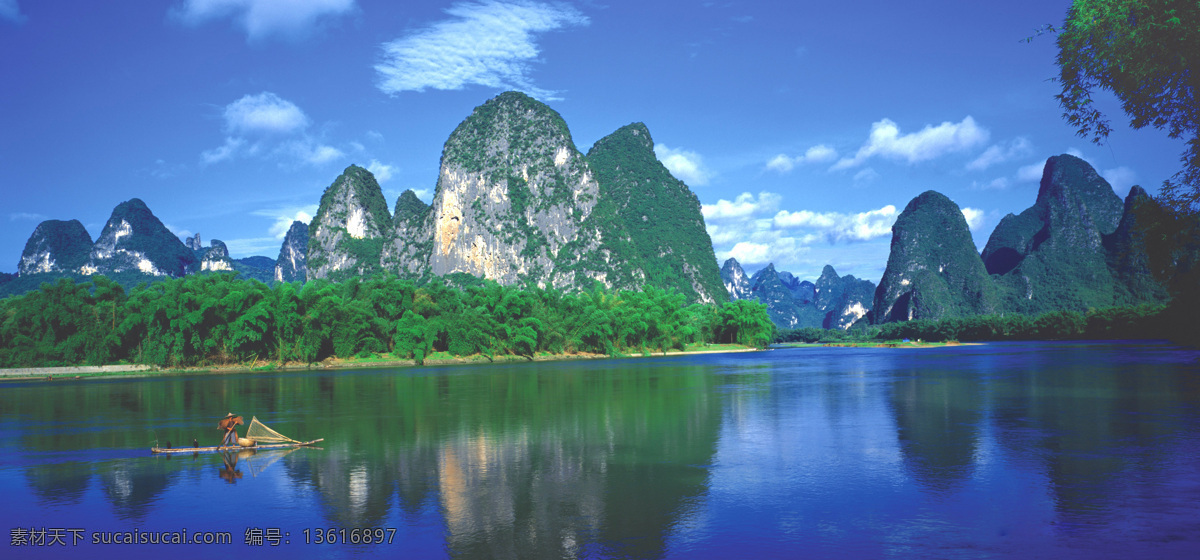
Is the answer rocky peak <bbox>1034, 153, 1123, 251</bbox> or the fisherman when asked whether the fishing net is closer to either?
the fisherman

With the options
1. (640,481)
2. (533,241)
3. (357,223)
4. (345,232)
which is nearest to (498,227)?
(533,241)

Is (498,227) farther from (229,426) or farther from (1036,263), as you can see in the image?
(229,426)

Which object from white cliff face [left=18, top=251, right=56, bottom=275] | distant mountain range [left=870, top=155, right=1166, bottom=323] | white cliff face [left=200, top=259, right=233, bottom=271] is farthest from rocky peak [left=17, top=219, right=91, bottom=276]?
distant mountain range [left=870, top=155, right=1166, bottom=323]

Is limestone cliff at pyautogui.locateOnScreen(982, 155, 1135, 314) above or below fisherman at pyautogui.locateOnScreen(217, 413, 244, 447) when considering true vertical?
above

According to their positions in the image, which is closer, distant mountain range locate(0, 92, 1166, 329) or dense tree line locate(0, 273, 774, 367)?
dense tree line locate(0, 273, 774, 367)

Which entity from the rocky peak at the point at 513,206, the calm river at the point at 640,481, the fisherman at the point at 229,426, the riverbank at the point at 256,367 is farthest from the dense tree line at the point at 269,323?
the rocky peak at the point at 513,206

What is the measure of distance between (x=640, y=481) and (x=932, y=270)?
165673mm

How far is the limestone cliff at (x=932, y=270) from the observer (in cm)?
14538

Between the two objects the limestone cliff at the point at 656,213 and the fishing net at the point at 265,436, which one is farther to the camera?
the limestone cliff at the point at 656,213

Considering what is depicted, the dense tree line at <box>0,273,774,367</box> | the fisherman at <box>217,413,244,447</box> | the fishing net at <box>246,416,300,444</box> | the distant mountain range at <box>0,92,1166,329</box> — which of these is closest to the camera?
the fisherman at <box>217,413,244,447</box>

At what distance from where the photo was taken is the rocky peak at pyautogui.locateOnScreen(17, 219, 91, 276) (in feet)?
462

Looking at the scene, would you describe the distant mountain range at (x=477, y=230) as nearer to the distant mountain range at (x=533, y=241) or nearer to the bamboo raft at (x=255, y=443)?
the distant mountain range at (x=533, y=241)

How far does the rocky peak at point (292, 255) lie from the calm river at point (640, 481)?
17792 cm

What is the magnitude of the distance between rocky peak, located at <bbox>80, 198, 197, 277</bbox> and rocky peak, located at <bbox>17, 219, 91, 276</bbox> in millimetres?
2447
